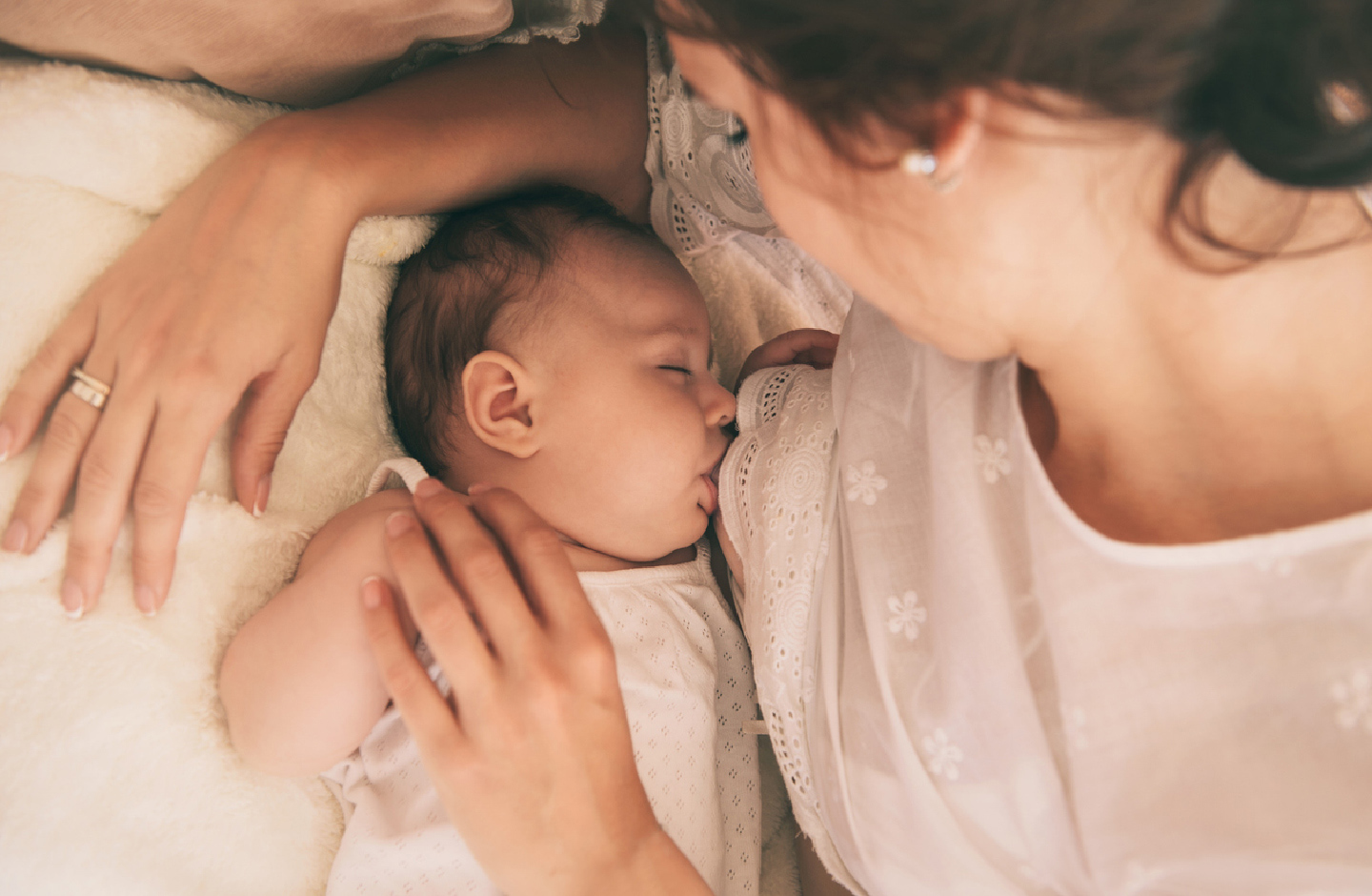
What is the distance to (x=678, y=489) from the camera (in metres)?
1.12

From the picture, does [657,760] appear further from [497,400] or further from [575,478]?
[497,400]

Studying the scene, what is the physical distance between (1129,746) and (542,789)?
527 millimetres

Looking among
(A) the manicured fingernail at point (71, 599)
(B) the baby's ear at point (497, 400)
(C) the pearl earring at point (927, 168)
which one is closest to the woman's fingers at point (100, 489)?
(A) the manicured fingernail at point (71, 599)

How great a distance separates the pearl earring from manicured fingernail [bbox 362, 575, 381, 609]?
0.65m

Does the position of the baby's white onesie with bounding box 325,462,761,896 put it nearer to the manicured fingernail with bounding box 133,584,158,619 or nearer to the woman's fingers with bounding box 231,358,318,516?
the woman's fingers with bounding box 231,358,318,516

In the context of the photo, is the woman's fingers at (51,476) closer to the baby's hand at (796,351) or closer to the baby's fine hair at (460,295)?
the baby's fine hair at (460,295)

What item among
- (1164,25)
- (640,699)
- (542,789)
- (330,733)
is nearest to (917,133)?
(1164,25)

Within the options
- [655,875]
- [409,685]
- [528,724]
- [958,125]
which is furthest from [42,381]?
[958,125]

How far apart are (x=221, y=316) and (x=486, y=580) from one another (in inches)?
16.3

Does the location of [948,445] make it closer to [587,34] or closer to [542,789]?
[542,789]

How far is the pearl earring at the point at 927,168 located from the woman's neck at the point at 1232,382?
181 millimetres

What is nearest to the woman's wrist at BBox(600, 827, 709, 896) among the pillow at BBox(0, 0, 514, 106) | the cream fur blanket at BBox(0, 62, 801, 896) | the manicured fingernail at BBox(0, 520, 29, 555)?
the cream fur blanket at BBox(0, 62, 801, 896)

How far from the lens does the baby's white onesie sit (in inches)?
36.8

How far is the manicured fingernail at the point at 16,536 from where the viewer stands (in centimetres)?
83
